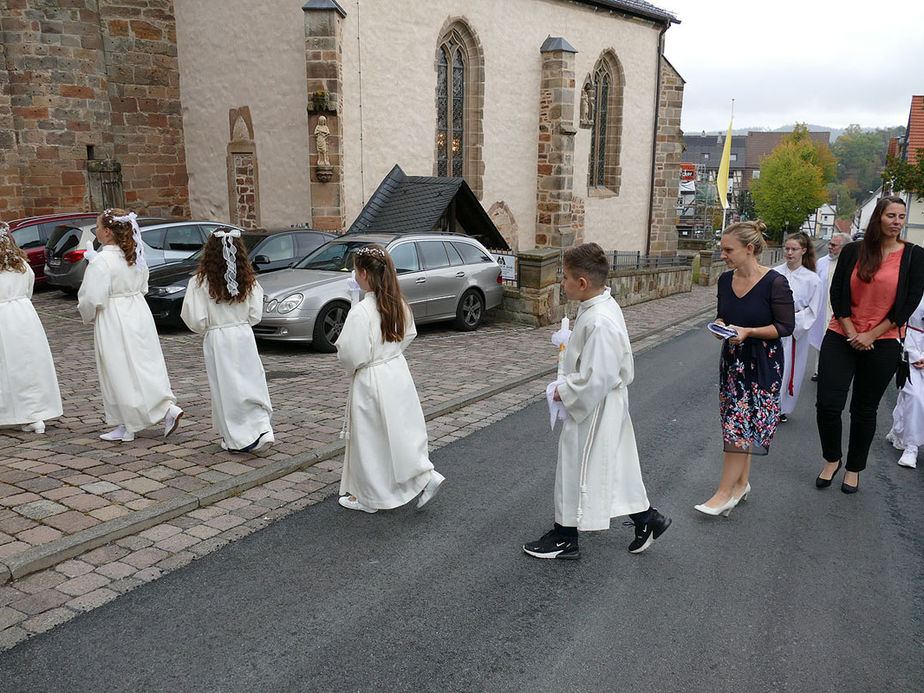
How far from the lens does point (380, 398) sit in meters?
4.77

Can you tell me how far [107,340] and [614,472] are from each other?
4187 mm

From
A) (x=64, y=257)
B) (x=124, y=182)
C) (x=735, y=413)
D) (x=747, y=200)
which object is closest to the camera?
(x=735, y=413)

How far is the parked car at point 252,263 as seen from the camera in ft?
37.4

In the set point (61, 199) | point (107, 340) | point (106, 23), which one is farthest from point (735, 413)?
point (106, 23)

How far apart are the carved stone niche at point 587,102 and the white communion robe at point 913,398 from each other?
59.3 feet

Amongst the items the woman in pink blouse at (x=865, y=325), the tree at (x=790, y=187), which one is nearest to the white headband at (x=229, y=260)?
the woman in pink blouse at (x=865, y=325)

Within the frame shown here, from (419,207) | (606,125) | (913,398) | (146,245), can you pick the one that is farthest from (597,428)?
(606,125)

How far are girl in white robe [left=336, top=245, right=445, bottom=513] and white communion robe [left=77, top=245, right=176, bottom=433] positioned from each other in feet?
6.99

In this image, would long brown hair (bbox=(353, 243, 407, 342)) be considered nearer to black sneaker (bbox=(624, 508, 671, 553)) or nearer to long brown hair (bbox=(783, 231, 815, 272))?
black sneaker (bbox=(624, 508, 671, 553))

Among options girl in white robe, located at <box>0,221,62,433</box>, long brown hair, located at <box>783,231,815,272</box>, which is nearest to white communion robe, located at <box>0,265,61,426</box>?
girl in white robe, located at <box>0,221,62,433</box>

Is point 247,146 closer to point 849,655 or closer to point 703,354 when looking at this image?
point 703,354

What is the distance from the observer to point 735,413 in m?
4.88

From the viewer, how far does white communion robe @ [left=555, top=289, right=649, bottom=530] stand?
3969 millimetres

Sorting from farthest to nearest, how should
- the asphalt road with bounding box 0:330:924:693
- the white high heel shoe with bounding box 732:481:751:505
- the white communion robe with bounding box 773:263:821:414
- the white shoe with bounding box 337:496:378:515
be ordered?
the white communion robe with bounding box 773:263:821:414
the white high heel shoe with bounding box 732:481:751:505
the white shoe with bounding box 337:496:378:515
the asphalt road with bounding box 0:330:924:693
